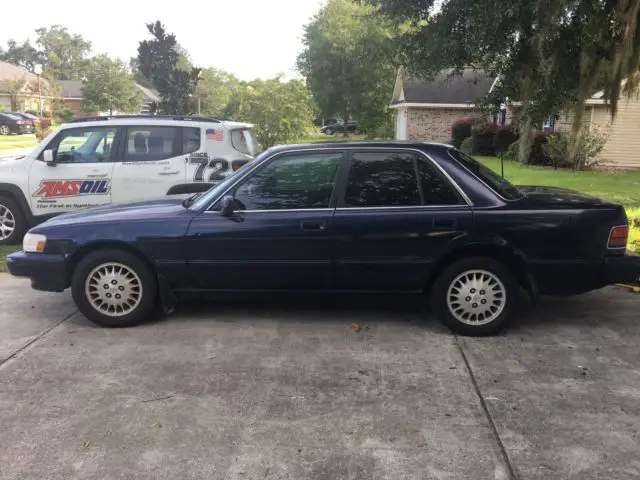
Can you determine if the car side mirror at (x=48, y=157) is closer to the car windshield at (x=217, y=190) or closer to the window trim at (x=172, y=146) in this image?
the window trim at (x=172, y=146)

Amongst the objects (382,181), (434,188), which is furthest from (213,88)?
(434,188)

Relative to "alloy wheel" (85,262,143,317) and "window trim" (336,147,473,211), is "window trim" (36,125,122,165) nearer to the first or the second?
"alloy wheel" (85,262,143,317)

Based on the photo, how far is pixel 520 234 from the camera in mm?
4797

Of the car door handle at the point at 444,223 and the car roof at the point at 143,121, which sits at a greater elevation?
the car roof at the point at 143,121

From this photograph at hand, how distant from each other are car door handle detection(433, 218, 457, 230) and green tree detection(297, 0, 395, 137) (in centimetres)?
4361

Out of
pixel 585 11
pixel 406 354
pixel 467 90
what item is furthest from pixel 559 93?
pixel 467 90

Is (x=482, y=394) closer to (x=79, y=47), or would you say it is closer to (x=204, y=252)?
(x=204, y=252)

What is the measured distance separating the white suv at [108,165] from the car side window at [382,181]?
3464 millimetres

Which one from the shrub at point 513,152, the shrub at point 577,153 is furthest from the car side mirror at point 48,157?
the shrub at point 513,152

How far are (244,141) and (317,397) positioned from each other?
550cm

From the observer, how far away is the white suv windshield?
27.7ft

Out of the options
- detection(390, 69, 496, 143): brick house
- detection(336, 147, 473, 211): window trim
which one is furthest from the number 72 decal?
detection(390, 69, 496, 143): brick house

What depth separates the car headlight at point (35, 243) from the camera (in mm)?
5172

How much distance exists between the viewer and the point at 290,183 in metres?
5.04
